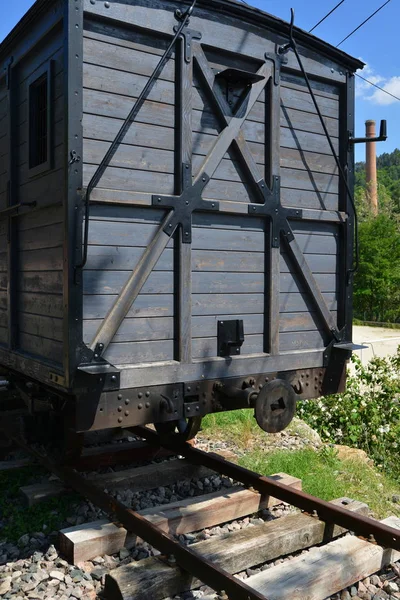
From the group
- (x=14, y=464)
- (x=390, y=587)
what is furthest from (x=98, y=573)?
(x=14, y=464)

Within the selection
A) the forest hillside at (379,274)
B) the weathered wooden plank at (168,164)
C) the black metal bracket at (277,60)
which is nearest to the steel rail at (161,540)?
the weathered wooden plank at (168,164)

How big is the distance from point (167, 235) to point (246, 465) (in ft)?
8.54

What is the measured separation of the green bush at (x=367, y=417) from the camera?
7406 millimetres

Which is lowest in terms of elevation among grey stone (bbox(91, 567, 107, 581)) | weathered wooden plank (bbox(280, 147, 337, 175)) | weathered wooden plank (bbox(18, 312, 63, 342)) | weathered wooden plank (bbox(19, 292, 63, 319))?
grey stone (bbox(91, 567, 107, 581))

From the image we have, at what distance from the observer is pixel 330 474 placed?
5570 millimetres

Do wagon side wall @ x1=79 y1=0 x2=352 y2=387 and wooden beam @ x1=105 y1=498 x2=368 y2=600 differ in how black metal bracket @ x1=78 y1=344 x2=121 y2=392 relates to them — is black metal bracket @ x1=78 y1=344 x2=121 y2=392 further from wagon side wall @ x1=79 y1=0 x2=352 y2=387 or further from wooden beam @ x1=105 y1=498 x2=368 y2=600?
wooden beam @ x1=105 y1=498 x2=368 y2=600

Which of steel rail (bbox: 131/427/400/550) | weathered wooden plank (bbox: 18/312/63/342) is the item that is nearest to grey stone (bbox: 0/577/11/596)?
weathered wooden plank (bbox: 18/312/63/342)

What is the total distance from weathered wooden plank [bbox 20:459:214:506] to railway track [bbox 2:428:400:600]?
0.37 feet

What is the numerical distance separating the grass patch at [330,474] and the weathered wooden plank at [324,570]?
2.84 ft

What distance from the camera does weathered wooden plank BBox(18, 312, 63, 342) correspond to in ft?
13.9

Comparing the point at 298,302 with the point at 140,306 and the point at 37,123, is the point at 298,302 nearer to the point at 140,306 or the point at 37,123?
the point at 140,306

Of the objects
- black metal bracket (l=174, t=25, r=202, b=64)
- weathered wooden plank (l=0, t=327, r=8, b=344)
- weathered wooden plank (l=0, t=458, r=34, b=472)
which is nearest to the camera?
black metal bracket (l=174, t=25, r=202, b=64)

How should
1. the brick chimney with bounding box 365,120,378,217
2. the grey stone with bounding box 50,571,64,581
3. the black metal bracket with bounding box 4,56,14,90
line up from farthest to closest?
1. the brick chimney with bounding box 365,120,378,217
2. the black metal bracket with bounding box 4,56,14,90
3. the grey stone with bounding box 50,571,64,581

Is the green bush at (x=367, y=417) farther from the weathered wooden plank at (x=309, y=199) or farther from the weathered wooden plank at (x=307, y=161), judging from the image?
the weathered wooden plank at (x=307, y=161)
